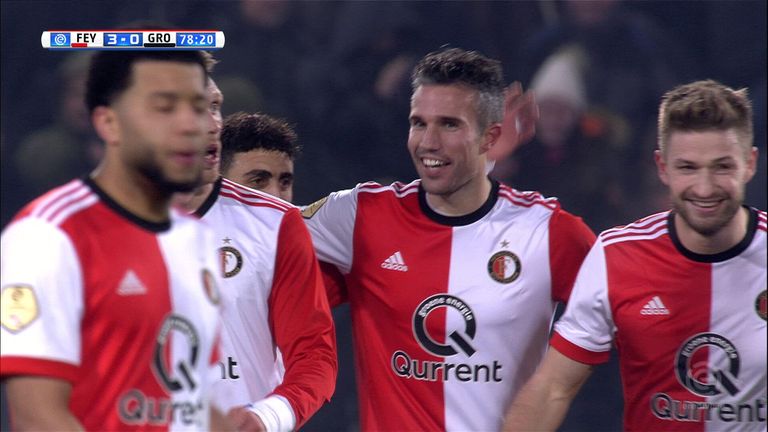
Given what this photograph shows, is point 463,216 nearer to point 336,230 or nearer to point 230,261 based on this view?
point 336,230

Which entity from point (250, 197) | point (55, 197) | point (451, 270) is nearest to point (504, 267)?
point (451, 270)

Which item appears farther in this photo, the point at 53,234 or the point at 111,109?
the point at 111,109

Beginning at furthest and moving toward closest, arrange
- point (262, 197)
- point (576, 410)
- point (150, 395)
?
point (576, 410) → point (262, 197) → point (150, 395)

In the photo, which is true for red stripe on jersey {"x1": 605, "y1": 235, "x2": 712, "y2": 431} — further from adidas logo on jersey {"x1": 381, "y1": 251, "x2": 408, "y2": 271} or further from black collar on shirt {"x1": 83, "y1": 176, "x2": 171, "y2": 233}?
black collar on shirt {"x1": 83, "y1": 176, "x2": 171, "y2": 233}

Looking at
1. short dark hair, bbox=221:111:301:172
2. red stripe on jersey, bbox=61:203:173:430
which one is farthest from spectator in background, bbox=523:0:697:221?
red stripe on jersey, bbox=61:203:173:430

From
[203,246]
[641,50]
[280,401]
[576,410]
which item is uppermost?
[641,50]

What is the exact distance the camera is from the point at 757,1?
574 centimetres

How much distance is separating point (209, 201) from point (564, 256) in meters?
1.03

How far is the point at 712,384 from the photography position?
3.11 meters

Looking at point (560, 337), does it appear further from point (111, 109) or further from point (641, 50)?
point (641, 50)

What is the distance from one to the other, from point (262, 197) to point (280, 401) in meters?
0.64

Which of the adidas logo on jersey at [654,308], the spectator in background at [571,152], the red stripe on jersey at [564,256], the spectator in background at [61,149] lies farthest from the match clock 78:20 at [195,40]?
the spectator in background at [571,152]

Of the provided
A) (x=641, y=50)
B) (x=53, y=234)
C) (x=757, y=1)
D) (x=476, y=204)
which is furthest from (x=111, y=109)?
(x=757, y=1)

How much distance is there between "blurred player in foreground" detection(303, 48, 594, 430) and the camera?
336 centimetres
